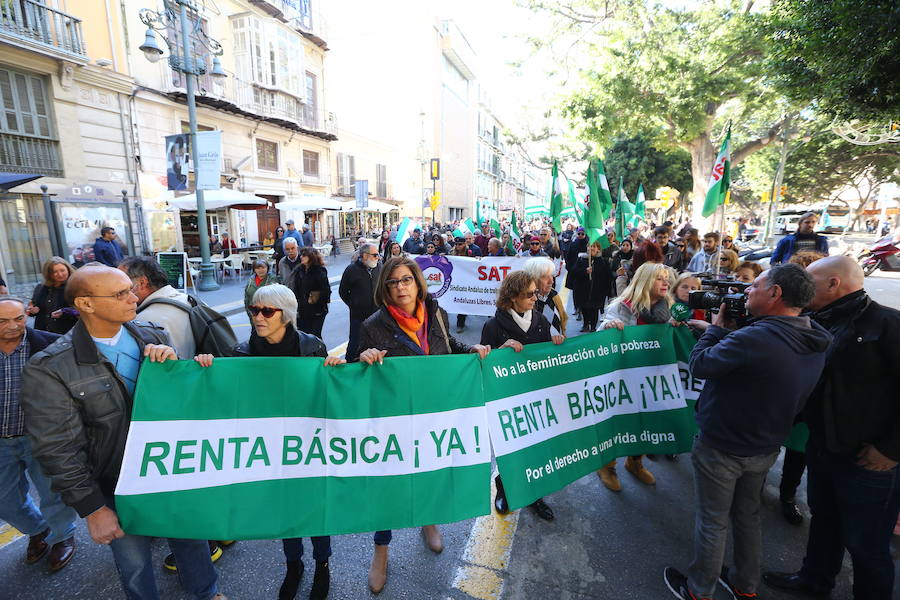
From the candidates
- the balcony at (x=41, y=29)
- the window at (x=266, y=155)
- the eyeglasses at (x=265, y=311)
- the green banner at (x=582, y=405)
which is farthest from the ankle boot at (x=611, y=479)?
the window at (x=266, y=155)

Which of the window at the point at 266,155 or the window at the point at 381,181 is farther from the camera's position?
the window at the point at 381,181

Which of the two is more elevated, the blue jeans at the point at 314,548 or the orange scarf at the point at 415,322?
the orange scarf at the point at 415,322

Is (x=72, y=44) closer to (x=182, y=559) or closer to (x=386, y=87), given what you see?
(x=182, y=559)

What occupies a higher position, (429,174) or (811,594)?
(429,174)

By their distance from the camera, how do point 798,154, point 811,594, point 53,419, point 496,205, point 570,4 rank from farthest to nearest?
point 496,205, point 798,154, point 570,4, point 811,594, point 53,419

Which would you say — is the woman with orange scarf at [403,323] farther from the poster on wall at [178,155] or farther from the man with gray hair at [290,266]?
the poster on wall at [178,155]

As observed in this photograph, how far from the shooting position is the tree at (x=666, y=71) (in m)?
12.8

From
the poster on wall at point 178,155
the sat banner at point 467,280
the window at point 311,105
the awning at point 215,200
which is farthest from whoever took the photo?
the window at point 311,105

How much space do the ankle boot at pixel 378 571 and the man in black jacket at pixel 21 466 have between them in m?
1.90

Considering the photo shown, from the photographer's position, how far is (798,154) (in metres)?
29.2

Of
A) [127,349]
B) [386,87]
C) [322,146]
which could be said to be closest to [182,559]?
[127,349]

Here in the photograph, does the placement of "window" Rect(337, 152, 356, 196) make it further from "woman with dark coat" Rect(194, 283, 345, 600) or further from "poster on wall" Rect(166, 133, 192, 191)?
"woman with dark coat" Rect(194, 283, 345, 600)

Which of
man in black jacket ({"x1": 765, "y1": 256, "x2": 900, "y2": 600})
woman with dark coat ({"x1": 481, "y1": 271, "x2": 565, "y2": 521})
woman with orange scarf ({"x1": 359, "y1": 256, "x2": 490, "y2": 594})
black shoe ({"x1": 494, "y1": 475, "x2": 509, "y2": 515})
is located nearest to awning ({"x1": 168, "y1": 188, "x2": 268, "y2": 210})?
woman with orange scarf ({"x1": 359, "y1": 256, "x2": 490, "y2": 594})

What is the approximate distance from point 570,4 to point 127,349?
17.9m
